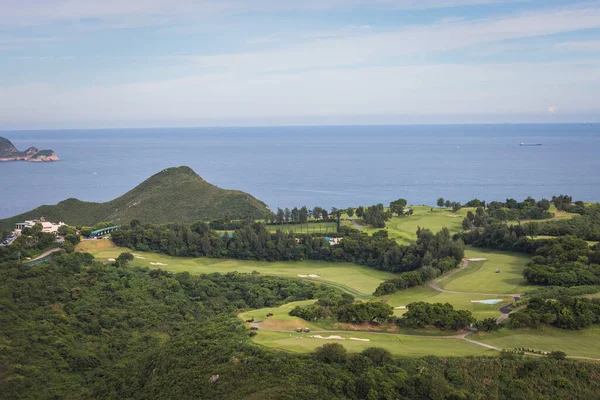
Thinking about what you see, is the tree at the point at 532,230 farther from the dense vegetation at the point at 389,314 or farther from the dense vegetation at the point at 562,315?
the dense vegetation at the point at 389,314

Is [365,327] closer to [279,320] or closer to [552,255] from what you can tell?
[279,320]

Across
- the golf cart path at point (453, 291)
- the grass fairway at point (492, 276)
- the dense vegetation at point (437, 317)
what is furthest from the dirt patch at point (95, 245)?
the dense vegetation at point (437, 317)

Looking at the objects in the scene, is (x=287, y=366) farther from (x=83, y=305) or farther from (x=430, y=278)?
(x=430, y=278)

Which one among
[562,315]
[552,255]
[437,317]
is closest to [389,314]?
[437,317]

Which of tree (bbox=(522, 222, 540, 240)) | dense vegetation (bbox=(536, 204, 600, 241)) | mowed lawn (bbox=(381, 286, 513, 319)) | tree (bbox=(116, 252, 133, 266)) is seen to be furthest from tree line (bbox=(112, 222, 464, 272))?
mowed lawn (bbox=(381, 286, 513, 319))

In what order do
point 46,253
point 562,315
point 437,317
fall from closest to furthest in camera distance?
point 562,315
point 437,317
point 46,253

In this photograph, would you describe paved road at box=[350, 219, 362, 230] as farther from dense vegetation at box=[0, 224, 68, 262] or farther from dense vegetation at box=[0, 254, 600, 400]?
dense vegetation at box=[0, 224, 68, 262]

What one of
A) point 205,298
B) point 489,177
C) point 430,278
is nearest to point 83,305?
point 205,298
